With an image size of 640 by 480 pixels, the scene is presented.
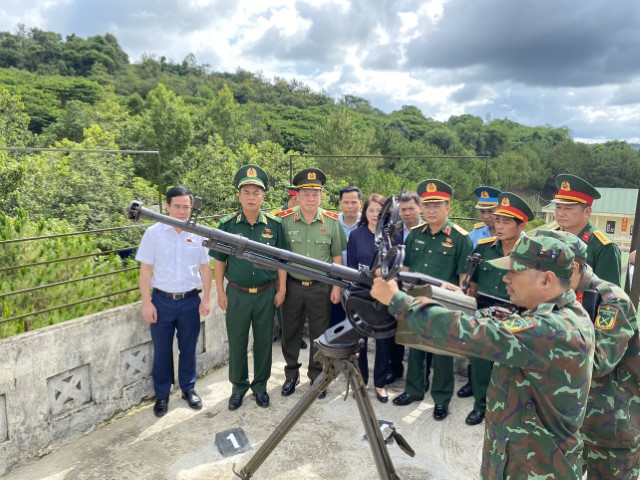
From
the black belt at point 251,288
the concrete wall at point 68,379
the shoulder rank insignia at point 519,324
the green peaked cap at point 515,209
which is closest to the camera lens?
the shoulder rank insignia at point 519,324

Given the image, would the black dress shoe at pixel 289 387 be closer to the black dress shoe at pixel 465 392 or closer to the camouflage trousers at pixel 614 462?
the black dress shoe at pixel 465 392

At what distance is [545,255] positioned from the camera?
1.83 metres

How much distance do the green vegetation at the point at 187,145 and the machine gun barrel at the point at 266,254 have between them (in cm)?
79

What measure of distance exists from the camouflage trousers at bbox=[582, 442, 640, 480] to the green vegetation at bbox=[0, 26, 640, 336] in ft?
5.84

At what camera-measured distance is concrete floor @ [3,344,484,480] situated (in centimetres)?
334

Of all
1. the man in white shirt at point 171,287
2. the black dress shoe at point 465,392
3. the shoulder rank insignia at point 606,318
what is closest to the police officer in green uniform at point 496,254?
the black dress shoe at point 465,392

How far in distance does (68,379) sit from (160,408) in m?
0.80

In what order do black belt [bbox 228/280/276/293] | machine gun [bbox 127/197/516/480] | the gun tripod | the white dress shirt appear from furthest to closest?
black belt [bbox 228/280/276/293]
the white dress shirt
the gun tripod
machine gun [bbox 127/197/516/480]

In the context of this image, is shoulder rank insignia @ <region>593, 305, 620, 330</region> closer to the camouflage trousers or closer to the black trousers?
the camouflage trousers

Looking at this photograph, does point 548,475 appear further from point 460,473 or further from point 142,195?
point 142,195

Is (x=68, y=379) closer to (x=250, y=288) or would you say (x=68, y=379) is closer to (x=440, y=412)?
(x=250, y=288)

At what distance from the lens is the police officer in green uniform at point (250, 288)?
4055mm

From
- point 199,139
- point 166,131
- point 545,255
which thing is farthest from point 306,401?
point 199,139

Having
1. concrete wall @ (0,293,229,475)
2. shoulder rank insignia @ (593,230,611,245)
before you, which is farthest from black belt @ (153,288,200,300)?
shoulder rank insignia @ (593,230,611,245)
